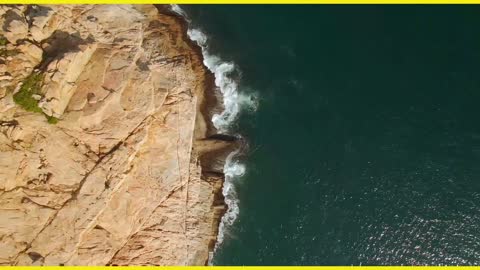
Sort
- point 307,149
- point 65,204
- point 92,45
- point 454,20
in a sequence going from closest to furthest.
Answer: point 65,204 → point 92,45 → point 307,149 → point 454,20

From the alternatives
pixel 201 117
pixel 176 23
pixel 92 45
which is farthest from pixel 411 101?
pixel 92 45

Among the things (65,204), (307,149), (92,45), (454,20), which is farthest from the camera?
(454,20)

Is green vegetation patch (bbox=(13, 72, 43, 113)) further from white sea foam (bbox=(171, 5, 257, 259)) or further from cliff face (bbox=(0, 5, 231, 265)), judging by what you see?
white sea foam (bbox=(171, 5, 257, 259))

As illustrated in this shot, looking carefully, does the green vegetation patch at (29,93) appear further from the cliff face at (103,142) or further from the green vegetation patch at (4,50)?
the green vegetation patch at (4,50)

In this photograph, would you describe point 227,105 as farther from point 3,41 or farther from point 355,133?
point 3,41

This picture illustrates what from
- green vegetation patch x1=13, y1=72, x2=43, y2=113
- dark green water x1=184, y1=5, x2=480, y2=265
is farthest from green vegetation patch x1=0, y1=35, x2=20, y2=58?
dark green water x1=184, y1=5, x2=480, y2=265

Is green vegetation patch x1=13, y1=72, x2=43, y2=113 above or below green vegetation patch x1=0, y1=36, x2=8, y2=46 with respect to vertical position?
below

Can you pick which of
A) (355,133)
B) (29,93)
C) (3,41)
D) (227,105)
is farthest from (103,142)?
(355,133)

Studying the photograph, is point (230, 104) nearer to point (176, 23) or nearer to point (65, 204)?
point (176, 23)
